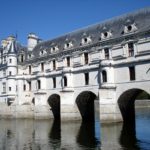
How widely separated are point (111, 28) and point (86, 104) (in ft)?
40.5

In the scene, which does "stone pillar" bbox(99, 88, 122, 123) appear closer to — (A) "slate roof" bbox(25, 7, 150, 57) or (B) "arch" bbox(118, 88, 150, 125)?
(B) "arch" bbox(118, 88, 150, 125)

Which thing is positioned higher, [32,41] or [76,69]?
[32,41]

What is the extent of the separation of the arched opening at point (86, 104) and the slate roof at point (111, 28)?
25.7ft

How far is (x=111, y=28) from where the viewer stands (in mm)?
35469

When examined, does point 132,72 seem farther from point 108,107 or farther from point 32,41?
point 32,41

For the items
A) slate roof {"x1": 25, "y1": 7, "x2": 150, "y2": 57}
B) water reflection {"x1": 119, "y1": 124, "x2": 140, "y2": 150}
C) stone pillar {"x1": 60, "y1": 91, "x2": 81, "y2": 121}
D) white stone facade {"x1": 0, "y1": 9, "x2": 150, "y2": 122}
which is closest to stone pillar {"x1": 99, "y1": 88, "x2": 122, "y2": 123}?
white stone facade {"x1": 0, "y1": 9, "x2": 150, "y2": 122}

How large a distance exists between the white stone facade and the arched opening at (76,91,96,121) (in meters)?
0.62

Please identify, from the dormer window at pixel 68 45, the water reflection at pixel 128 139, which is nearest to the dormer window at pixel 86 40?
the dormer window at pixel 68 45

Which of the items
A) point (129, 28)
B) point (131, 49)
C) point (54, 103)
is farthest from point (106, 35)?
point (54, 103)

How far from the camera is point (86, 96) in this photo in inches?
1516

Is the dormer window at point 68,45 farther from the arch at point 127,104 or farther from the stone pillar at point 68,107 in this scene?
the arch at point 127,104

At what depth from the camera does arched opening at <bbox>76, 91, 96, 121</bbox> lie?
123 ft

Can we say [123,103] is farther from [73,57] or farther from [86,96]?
[73,57]

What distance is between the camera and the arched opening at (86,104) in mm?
37562
